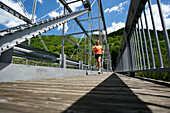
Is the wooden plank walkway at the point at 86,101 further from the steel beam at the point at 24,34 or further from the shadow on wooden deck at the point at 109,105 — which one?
the steel beam at the point at 24,34

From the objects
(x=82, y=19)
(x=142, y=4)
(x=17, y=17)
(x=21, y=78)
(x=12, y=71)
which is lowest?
(x=21, y=78)

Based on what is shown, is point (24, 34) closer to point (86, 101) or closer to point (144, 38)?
point (86, 101)

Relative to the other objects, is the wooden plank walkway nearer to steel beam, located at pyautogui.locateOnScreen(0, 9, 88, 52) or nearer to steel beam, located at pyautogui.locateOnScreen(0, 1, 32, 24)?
steel beam, located at pyautogui.locateOnScreen(0, 9, 88, 52)

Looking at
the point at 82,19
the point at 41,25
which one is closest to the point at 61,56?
the point at 41,25

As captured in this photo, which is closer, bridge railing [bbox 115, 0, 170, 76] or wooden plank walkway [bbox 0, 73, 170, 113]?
wooden plank walkway [bbox 0, 73, 170, 113]

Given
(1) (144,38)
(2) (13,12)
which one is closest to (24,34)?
(2) (13,12)

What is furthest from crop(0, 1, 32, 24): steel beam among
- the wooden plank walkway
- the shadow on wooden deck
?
the shadow on wooden deck

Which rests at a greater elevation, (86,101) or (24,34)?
(24,34)

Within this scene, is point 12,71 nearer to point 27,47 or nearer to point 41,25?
point 27,47

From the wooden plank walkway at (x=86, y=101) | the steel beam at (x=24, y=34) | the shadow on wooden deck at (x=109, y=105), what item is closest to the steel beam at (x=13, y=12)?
the steel beam at (x=24, y=34)

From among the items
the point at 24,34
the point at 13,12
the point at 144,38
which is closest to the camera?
the point at 144,38

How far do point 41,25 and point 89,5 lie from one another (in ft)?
18.7

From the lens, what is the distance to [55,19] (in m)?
3.23

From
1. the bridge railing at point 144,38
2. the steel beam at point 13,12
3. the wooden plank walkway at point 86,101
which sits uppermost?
the steel beam at point 13,12
